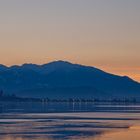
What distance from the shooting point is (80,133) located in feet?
185

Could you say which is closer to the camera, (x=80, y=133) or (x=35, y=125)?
(x=80, y=133)

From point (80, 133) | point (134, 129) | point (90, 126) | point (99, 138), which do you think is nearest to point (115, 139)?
point (99, 138)

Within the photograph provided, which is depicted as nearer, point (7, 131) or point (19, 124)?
point (7, 131)

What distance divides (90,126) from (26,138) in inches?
579

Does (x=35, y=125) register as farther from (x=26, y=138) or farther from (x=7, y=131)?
(x=26, y=138)

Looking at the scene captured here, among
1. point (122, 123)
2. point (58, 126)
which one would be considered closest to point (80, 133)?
point (58, 126)

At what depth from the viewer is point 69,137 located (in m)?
52.7

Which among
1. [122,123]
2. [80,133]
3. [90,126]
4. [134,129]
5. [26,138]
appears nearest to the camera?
[26,138]

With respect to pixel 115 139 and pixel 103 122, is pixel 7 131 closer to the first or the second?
pixel 115 139

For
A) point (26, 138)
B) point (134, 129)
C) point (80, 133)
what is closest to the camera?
point (26, 138)

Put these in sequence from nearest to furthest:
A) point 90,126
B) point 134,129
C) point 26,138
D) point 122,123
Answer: point 26,138
point 134,129
point 90,126
point 122,123

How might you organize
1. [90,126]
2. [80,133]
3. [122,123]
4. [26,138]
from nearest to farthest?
[26,138]
[80,133]
[90,126]
[122,123]

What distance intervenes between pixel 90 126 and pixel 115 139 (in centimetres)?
1357

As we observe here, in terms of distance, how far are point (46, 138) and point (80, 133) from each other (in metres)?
5.46
